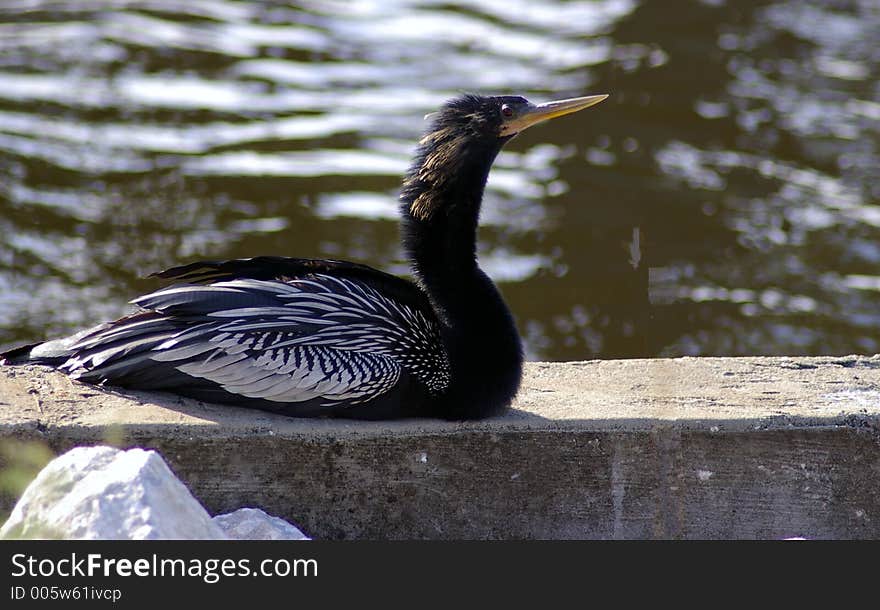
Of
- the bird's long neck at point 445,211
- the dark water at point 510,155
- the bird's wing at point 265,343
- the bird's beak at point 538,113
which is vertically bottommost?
the dark water at point 510,155

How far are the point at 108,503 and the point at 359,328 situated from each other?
1403 mm

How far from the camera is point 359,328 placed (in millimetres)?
4754

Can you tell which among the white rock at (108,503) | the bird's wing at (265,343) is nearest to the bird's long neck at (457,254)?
the bird's wing at (265,343)

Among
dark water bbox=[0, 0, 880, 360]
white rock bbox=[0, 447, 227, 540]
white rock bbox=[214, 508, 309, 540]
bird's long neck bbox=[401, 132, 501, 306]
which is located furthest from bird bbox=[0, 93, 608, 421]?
dark water bbox=[0, 0, 880, 360]

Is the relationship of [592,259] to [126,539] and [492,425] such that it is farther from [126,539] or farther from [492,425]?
[126,539]

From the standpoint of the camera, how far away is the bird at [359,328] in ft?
15.2

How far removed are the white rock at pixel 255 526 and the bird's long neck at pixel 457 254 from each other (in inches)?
35.3

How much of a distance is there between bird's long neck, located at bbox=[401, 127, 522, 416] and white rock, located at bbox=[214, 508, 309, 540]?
898 millimetres

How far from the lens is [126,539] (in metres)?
3.53

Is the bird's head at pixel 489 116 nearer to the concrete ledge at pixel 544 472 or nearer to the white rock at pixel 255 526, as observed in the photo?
the concrete ledge at pixel 544 472

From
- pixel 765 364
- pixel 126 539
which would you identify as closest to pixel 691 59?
pixel 765 364

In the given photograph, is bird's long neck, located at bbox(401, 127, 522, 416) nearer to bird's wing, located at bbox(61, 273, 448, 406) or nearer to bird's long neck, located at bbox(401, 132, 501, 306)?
bird's long neck, located at bbox(401, 132, 501, 306)

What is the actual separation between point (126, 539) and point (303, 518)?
121 centimetres

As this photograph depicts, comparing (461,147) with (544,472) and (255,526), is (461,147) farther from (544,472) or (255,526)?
(255,526)
